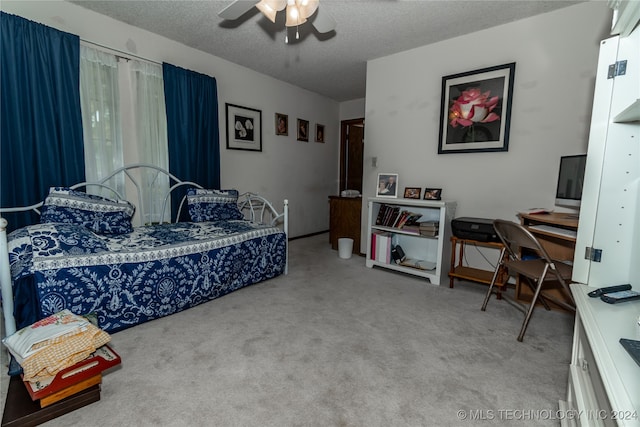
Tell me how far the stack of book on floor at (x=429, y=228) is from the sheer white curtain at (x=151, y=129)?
103 inches

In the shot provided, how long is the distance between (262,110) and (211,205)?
1729mm

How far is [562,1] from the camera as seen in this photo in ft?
7.55

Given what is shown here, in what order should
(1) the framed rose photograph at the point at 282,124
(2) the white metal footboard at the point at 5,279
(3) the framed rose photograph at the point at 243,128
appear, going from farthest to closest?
(1) the framed rose photograph at the point at 282,124, (3) the framed rose photograph at the point at 243,128, (2) the white metal footboard at the point at 5,279

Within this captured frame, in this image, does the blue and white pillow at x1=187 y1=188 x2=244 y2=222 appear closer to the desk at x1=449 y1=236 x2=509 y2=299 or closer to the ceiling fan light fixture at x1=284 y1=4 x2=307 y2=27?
the ceiling fan light fixture at x1=284 y1=4 x2=307 y2=27

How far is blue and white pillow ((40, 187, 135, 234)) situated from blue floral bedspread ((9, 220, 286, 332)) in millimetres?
114

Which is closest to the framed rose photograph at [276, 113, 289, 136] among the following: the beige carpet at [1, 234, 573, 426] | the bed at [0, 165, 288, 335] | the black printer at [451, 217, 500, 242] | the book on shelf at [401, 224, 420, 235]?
the bed at [0, 165, 288, 335]

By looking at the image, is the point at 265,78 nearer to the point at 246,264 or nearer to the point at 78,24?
the point at 78,24

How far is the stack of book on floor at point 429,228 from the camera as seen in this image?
296 centimetres

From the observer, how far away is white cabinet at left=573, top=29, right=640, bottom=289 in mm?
1143

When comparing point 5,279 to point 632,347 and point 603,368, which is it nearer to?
point 603,368

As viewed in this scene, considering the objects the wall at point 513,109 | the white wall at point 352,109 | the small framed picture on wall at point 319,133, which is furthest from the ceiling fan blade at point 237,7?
the white wall at point 352,109

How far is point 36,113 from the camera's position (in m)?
2.23

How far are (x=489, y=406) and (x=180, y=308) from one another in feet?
6.65

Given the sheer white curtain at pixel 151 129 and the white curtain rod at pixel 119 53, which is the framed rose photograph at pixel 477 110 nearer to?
the sheer white curtain at pixel 151 129
